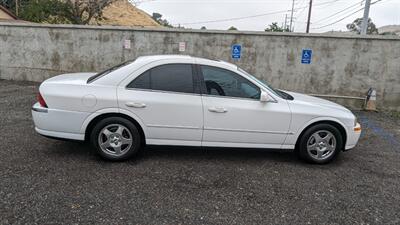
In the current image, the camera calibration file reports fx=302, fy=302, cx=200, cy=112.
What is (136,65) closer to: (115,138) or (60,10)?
(115,138)

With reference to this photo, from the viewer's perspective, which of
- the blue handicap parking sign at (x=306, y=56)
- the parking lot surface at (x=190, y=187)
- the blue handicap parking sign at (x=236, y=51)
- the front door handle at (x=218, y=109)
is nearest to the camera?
the parking lot surface at (x=190, y=187)

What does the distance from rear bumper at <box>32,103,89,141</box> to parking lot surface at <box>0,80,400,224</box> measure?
386mm

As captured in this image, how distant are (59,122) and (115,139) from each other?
0.75 meters

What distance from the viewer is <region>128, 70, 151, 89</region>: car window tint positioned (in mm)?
4086

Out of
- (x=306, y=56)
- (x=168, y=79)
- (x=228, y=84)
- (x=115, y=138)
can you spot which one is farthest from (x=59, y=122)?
(x=306, y=56)

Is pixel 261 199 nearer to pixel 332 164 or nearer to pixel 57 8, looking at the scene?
pixel 332 164

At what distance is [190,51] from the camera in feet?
30.8

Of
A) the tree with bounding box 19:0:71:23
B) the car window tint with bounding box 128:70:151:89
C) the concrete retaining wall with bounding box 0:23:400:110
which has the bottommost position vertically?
the car window tint with bounding box 128:70:151:89

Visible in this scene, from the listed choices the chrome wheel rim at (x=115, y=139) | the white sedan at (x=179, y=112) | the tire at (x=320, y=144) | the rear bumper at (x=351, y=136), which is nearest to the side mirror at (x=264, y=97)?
the white sedan at (x=179, y=112)

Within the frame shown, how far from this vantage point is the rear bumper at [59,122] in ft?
13.0

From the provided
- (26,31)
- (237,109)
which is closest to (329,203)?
(237,109)

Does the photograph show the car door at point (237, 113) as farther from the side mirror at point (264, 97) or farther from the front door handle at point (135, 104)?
the front door handle at point (135, 104)

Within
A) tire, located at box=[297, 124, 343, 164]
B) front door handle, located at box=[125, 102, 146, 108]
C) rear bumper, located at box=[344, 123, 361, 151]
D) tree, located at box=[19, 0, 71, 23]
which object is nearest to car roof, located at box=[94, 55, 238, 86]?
front door handle, located at box=[125, 102, 146, 108]

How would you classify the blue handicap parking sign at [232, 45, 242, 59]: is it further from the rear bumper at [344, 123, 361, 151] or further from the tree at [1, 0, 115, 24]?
the tree at [1, 0, 115, 24]
